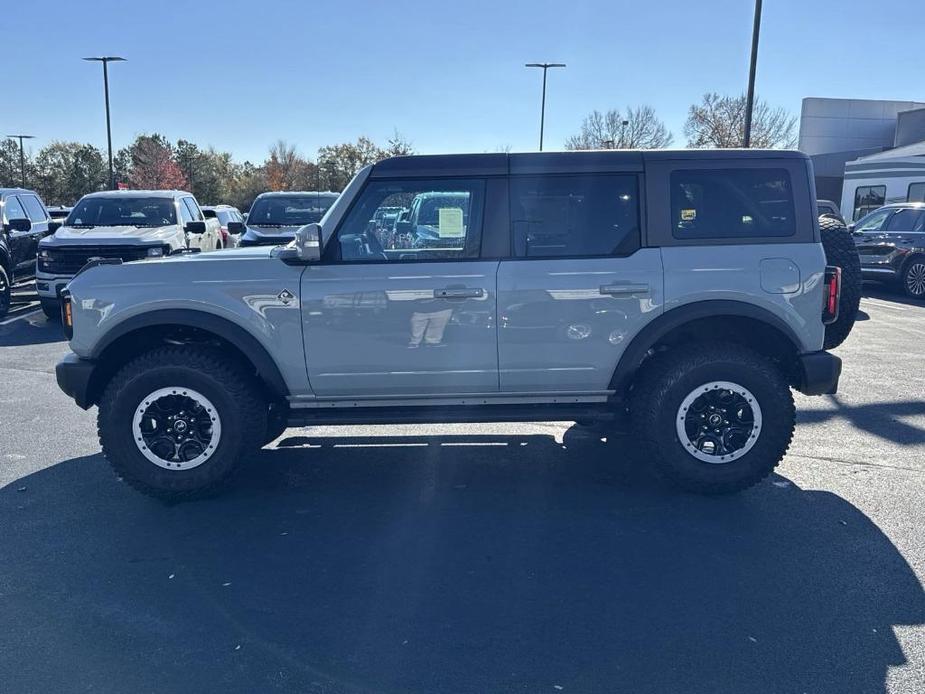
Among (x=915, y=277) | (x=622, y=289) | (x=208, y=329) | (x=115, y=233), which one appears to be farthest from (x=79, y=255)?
(x=915, y=277)

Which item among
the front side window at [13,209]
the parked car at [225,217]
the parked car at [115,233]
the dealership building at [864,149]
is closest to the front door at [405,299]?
the parked car at [115,233]

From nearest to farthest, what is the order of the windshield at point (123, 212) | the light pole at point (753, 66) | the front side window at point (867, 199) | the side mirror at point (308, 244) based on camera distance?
the side mirror at point (308, 244) < the windshield at point (123, 212) < the light pole at point (753, 66) < the front side window at point (867, 199)

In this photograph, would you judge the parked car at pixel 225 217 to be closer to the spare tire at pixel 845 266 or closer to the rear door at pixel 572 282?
the rear door at pixel 572 282

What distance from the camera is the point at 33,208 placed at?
44.0 ft

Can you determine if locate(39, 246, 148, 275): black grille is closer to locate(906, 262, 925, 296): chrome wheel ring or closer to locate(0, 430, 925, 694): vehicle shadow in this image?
locate(0, 430, 925, 694): vehicle shadow

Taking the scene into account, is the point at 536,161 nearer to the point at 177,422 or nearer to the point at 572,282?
the point at 572,282

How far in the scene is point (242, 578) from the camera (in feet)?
12.3

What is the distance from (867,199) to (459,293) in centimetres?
2294

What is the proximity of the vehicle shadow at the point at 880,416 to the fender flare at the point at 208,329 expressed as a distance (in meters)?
4.39

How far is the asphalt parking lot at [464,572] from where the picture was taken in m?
3.03

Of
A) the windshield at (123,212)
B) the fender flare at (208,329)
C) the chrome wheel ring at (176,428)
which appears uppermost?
the windshield at (123,212)

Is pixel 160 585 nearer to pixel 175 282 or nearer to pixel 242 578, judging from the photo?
pixel 242 578

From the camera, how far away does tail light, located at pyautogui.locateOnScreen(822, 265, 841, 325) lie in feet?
15.4

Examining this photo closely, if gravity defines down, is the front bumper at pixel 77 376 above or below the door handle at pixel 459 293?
below
